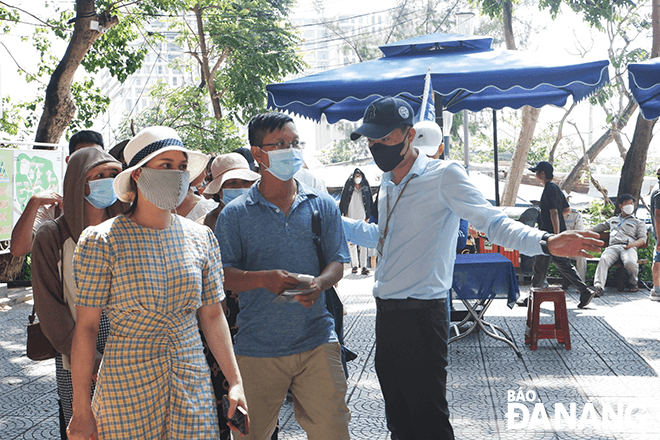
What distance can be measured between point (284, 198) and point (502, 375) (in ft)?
12.1

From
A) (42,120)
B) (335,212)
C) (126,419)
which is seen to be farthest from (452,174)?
(42,120)

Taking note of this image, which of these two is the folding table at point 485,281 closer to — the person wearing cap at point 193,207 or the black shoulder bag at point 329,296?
the person wearing cap at point 193,207

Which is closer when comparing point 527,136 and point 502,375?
point 502,375

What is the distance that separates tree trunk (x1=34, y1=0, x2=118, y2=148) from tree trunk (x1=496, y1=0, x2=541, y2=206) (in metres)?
10.6

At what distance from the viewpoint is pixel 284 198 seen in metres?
3.24

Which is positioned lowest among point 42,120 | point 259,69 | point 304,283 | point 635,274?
point 635,274

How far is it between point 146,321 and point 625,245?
10.4 meters

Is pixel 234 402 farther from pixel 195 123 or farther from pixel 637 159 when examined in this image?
pixel 195 123

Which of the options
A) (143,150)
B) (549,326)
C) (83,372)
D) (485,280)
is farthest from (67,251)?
(549,326)

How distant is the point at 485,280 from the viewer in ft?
23.0

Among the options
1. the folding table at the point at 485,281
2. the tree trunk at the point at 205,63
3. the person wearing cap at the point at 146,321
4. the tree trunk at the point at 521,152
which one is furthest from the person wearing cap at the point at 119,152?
the tree trunk at the point at 521,152

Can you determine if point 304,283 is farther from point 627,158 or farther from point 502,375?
point 627,158

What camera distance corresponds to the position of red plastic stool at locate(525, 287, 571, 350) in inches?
280

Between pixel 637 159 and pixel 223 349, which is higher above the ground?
pixel 637 159
